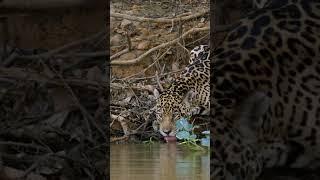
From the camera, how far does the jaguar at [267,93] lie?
1.10 metres

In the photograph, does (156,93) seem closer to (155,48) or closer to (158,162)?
(155,48)

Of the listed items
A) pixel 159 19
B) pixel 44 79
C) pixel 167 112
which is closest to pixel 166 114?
pixel 167 112

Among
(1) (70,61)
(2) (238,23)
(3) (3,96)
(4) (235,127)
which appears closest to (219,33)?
(2) (238,23)

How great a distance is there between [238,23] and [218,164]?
0.95 feet

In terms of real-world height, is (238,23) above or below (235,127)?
above

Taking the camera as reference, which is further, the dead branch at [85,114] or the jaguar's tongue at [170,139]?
the jaguar's tongue at [170,139]

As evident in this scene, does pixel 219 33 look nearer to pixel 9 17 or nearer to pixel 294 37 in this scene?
pixel 294 37

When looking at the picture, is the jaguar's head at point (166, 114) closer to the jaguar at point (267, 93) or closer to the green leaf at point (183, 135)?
the green leaf at point (183, 135)

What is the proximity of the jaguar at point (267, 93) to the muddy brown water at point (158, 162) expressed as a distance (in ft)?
3.98

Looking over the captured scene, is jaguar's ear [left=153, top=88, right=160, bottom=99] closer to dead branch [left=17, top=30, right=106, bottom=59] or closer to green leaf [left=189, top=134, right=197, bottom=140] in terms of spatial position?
green leaf [left=189, top=134, right=197, bottom=140]

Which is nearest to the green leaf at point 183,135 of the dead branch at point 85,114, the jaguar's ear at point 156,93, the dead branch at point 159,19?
the jaguar's ear at point 156,93

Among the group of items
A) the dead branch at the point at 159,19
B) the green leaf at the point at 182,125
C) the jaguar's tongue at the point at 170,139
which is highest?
the dead branch at the point at 159,19

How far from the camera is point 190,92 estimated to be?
4.26 meters

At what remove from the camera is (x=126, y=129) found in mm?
4324
